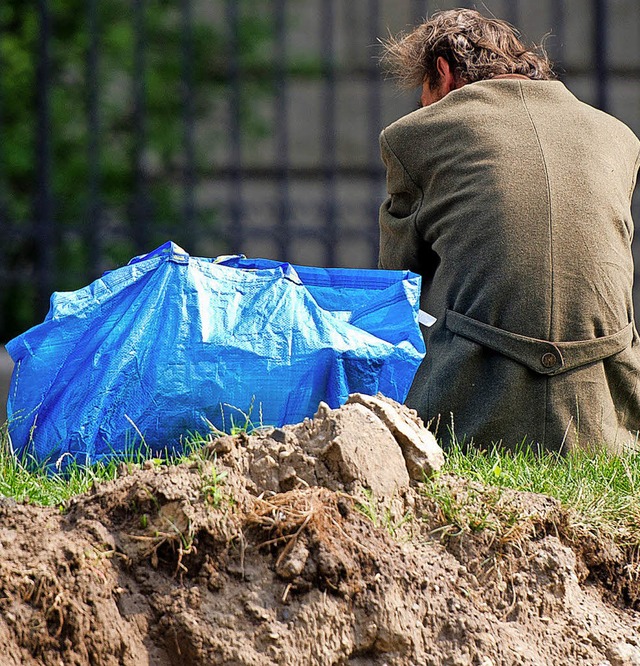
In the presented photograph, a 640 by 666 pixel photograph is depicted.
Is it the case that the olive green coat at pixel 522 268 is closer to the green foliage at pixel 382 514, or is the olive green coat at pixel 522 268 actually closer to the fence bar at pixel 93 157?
the green foliage at pixel 382 514

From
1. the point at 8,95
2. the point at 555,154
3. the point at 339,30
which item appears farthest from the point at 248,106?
the point at 555,154

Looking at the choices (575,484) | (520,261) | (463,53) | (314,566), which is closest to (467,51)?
(463,53)

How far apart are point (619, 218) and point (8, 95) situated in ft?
13.4

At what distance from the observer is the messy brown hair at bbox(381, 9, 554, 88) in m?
3.71

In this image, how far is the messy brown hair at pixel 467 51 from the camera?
371 cm

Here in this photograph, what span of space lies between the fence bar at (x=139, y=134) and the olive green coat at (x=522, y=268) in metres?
2.62

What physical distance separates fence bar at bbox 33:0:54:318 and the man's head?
8.72 feet

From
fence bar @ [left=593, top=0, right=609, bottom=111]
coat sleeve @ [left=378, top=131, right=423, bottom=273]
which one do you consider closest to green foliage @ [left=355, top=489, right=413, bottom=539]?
coat sleeve @ [left=378, top=131, right=423, bottom=273]

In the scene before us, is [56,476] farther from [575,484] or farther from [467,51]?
[467,51]

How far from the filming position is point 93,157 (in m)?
5.91

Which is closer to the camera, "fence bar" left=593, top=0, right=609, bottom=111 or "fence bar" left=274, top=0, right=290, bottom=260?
"fence bar" left=274, top=0, right=290, bottom=260

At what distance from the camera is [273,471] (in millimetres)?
2350

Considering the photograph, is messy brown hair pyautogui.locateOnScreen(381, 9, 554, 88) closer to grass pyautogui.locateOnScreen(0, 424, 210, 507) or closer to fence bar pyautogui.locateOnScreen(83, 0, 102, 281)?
grass pyautogui.locateOnScreen(0, 424, 210, 507)

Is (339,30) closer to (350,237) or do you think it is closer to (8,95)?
(350,237)
